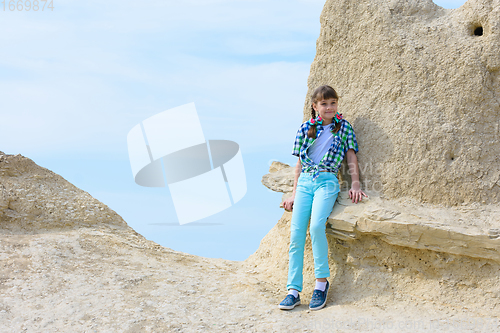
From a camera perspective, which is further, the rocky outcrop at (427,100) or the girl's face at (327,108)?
the girl's face at (327,108)

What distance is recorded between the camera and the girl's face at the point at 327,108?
4727 millimetres

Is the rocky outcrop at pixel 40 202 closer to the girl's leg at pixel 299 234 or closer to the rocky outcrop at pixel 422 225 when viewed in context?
the girl's leg at pixel 299 234

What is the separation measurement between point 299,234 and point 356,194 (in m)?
0.72

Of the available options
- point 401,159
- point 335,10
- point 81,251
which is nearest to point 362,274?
point 401,159

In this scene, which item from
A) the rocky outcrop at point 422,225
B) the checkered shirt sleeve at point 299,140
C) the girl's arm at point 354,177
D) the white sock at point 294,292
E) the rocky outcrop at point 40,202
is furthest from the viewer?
the rocky outcrop at point 40,202

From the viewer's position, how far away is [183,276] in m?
5.47

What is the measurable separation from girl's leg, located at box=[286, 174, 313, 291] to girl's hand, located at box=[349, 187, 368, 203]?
423mm

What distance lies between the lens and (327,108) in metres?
4.72

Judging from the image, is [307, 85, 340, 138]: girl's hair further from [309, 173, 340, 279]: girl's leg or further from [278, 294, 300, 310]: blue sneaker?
[278, 294, 300, 310]: blue sneaker

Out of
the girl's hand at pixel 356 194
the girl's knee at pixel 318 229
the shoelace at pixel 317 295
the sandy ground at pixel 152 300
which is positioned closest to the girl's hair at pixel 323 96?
the girl's hand at pixel 356 194

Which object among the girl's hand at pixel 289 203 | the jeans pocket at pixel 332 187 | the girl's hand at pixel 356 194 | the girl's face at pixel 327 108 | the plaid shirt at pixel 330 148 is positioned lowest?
the girl's hand at pixel 289 203

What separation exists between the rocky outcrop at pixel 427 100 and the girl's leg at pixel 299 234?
694 mm

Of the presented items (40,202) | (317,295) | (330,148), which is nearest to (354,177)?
(330,148)

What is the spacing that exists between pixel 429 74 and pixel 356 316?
8.49 ft
